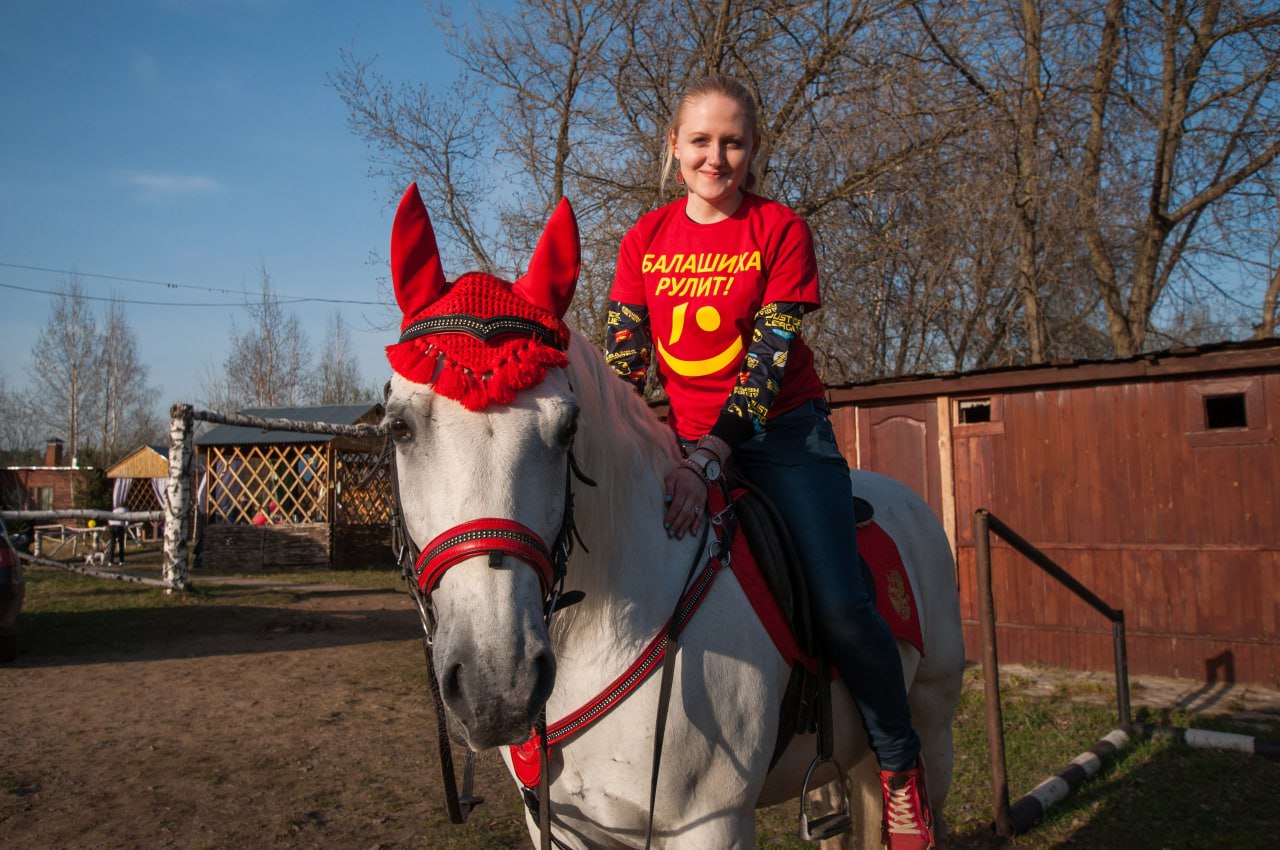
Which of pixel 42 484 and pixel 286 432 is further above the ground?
pixel 286 432

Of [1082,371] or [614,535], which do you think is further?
[1082,371]

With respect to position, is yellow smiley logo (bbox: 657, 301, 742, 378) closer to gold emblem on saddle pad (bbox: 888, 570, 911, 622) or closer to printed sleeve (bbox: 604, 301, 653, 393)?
printed sleeve (bbox: 604, 301, 653, 393)

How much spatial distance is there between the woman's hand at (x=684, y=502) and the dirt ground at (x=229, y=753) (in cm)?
310

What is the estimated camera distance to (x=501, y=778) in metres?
5.57

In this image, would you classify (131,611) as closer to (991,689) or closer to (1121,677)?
(991,689)

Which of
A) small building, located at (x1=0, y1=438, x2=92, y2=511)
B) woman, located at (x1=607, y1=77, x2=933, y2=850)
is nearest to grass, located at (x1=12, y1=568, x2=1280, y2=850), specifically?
woman, located at (x1=607, y1=77, x2=933, y2=850)

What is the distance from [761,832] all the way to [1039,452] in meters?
6.26

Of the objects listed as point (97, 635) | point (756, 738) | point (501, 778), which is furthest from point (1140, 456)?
point (97, 635)

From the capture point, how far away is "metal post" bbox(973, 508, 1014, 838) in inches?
168

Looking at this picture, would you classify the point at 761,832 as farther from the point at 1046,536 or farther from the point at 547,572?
the point at 1046,536

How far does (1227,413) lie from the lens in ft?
27.1

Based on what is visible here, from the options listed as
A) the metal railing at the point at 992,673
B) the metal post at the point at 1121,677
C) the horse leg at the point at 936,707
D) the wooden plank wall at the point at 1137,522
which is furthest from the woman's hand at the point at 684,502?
the wooden plank wall at the point at 1137,522

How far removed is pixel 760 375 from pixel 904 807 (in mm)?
1456

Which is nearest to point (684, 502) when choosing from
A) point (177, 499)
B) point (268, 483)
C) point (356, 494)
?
point (177, 499)
